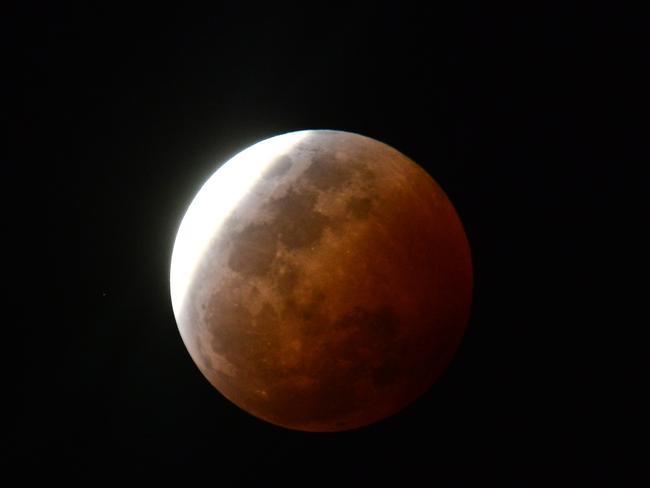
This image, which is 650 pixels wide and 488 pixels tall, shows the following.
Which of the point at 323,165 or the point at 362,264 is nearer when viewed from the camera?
the point at 362,264

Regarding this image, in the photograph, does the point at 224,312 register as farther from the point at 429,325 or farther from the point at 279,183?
the point at 429,325

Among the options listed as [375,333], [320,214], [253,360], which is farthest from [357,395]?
[320,214]

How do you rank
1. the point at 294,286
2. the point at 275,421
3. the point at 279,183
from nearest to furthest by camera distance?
the point at 294,286 < the point at 279,183 < the point at 275,421

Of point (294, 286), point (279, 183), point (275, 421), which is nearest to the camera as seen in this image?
point (294, 286)

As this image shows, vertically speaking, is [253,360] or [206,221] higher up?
[206,221]

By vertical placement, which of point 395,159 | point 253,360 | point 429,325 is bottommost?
point 253,360

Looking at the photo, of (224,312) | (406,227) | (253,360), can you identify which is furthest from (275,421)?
(406,227)

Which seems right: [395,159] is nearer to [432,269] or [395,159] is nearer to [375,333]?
[432,269]
